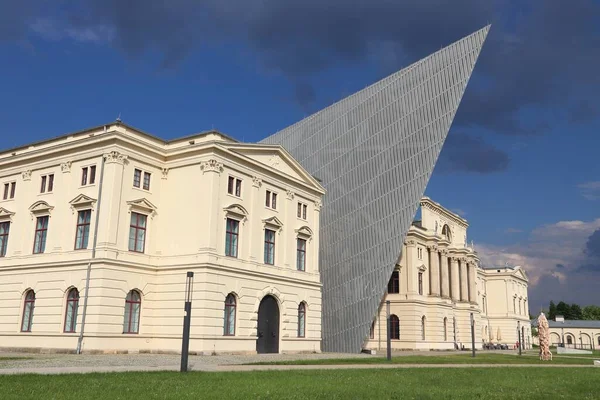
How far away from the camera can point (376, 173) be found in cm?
5584

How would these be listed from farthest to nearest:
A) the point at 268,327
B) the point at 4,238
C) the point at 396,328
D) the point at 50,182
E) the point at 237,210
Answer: the point at 396,328 < the point at 268,327 < the point at 4,238 < the point at 50,182 < the point at 237,210

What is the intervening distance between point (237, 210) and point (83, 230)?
9.91 metres

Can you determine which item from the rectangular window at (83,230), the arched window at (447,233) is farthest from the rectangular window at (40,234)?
the arched window at (447,233)

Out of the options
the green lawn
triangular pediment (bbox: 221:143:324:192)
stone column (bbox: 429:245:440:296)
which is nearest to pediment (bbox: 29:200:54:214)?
triangular pediment (bbox: 221:143:324:192)

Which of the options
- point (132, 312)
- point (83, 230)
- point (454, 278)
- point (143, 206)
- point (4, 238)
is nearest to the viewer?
point (132, 312)

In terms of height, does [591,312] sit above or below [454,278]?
above

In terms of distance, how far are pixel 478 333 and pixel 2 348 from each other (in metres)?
65.3

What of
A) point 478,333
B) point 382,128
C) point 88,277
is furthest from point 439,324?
point 88,277

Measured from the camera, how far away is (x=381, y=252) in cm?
5475

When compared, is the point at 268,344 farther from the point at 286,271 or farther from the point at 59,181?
the point at 59,181

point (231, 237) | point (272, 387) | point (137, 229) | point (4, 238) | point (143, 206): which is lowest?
point (272, 387)

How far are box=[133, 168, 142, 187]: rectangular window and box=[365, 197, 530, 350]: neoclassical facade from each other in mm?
32381

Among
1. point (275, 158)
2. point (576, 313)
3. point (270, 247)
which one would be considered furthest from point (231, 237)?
point (576, 313)

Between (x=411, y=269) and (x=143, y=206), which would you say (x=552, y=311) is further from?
(x=143, y=206)
